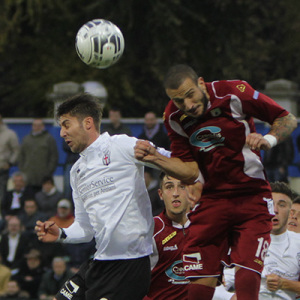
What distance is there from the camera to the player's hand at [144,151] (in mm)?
5531

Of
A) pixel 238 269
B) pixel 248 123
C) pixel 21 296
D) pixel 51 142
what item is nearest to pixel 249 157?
pixel 248 123

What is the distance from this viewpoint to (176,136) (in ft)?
19.3

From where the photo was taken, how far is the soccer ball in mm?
8000

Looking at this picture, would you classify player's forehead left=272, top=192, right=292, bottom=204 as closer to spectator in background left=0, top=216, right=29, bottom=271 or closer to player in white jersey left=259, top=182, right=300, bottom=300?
player in white jersey left=259, top=182, right=300, bottom=300

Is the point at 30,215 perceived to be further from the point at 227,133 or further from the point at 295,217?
the point at 227,133

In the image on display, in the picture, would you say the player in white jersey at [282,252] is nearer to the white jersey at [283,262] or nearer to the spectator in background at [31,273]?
the white jersey at [283,262]

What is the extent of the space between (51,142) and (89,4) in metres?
7.44

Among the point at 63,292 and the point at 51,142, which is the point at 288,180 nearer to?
the point at 51,142

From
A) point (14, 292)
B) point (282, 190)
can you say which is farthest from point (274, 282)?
point (14, 292)

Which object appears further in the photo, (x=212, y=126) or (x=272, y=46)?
(x=272, y=46)

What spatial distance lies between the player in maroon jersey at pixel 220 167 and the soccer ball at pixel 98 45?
2361mm

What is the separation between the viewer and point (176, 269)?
266 inches

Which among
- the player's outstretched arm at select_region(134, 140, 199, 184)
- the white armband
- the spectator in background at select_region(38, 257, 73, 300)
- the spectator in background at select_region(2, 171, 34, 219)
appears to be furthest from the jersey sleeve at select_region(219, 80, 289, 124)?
the spectator in background at select_region(2, 171, 34, 219)

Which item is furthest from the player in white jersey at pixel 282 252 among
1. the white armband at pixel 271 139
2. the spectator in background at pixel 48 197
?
the spectator in background at pixel 48 197
